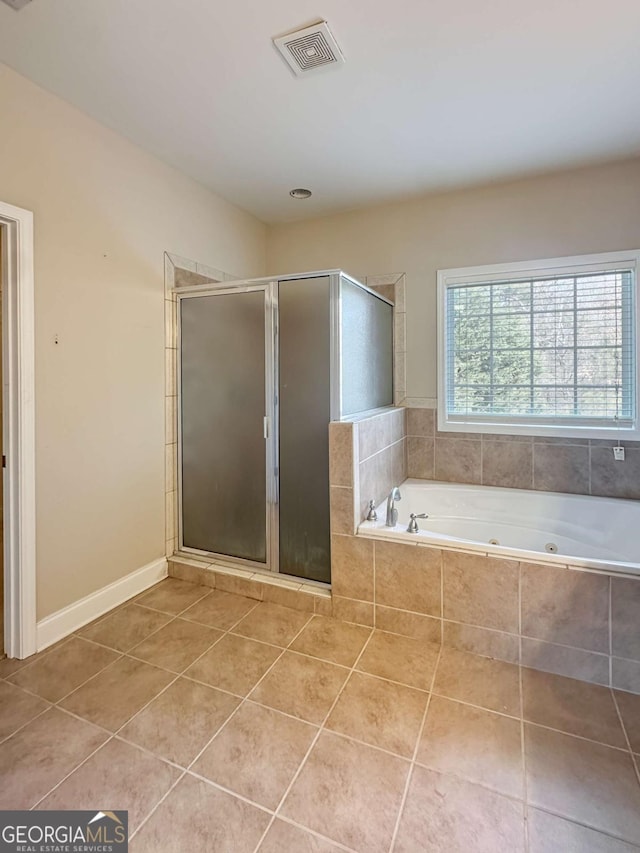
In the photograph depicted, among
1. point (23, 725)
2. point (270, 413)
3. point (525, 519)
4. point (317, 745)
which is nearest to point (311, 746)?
point (317, 745)

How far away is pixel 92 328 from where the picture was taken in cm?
221

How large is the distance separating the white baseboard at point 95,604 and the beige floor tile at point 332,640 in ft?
3.53

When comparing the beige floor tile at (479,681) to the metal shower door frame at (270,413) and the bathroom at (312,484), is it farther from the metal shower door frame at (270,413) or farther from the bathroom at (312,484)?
the metal shower door frame at (270,413)

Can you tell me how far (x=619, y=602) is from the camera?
1736mm

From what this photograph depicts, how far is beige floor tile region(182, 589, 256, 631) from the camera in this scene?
2254 millimetres

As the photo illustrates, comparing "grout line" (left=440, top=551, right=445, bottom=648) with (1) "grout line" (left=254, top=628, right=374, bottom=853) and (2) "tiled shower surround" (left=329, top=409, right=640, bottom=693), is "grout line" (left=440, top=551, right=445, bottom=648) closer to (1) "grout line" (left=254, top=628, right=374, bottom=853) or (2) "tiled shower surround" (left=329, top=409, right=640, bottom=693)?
(2) "tiled shower surround" (left=329, top=409, right=640, bottom=693)

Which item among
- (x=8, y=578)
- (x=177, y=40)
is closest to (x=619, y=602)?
(x=8, y=578)

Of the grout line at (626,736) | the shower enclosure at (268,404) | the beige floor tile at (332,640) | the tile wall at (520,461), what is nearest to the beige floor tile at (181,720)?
the beige floor tile at (332,640)

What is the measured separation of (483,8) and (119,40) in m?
1.40

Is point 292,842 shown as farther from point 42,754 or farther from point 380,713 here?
point 42,754

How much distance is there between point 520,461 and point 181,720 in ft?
8.26

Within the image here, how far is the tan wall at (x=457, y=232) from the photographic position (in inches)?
105

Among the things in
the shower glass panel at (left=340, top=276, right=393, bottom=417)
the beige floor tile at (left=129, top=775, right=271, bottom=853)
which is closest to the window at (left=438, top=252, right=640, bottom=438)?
the shower glass panel at (left=340, top=276, right=393, bottom=417)

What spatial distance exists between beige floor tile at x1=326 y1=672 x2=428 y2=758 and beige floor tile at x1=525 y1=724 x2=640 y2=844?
1.28ft
